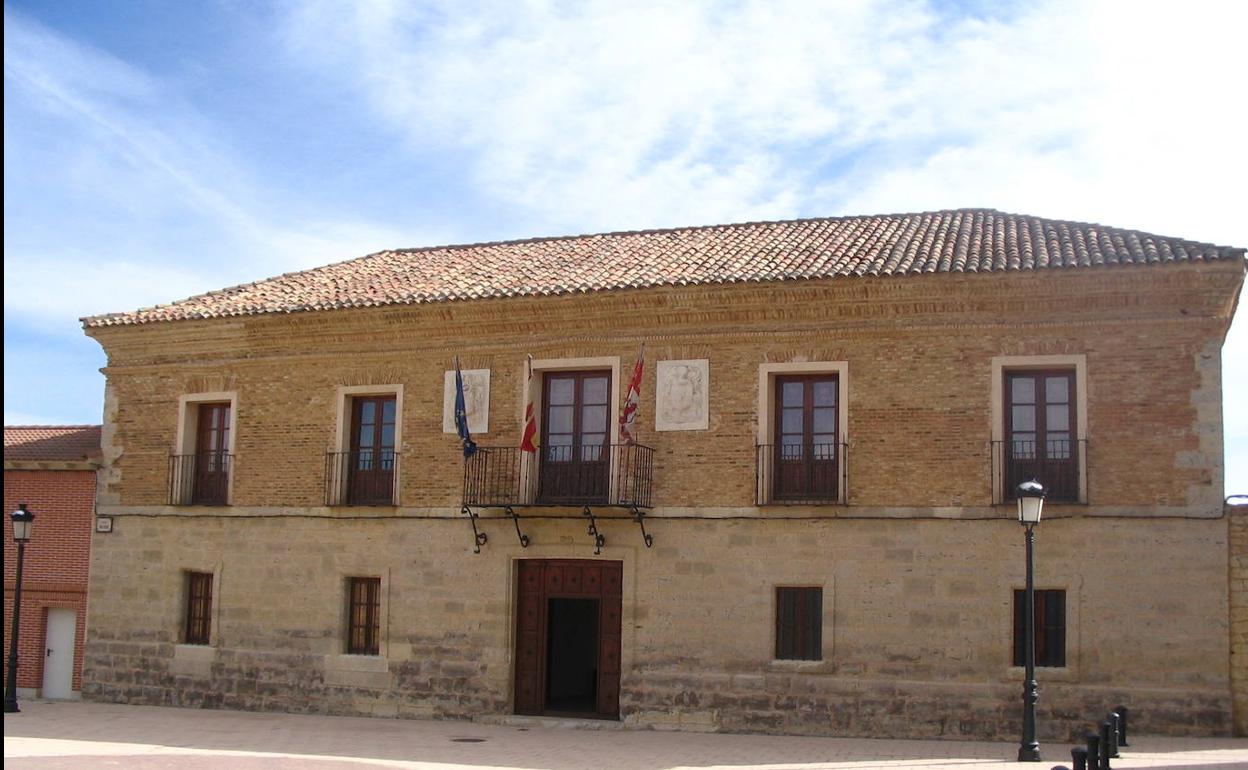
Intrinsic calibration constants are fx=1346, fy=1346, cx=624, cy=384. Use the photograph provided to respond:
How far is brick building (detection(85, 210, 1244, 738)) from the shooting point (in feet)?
49.7

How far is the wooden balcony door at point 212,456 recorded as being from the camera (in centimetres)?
1956

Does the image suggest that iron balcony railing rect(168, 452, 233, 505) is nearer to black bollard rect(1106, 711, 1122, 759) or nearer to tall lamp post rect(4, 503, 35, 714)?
tall lamp post rect(4, 503, 35, 714)

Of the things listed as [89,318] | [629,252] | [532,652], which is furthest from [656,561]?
[89,318]

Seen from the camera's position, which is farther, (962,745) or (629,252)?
(629,252)

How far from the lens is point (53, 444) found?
21734mm

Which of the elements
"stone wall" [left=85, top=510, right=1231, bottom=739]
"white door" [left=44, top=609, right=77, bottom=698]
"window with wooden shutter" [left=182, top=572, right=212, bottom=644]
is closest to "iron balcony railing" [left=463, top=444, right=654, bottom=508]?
"stone wall" [left=85, top=510, right=1231, bottom=739]

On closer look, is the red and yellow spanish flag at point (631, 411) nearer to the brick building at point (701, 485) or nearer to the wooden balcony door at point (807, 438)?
the brick building at point (701, 485)

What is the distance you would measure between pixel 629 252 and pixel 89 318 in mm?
8160

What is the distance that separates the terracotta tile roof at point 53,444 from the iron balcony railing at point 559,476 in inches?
257

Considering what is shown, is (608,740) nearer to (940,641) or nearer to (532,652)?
(532,652)

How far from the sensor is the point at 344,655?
1830cm

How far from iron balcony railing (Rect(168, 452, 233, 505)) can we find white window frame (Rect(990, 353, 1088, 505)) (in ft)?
35.3

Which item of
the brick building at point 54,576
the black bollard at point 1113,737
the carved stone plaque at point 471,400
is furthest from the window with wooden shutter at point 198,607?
the black bollard at point 1113,737

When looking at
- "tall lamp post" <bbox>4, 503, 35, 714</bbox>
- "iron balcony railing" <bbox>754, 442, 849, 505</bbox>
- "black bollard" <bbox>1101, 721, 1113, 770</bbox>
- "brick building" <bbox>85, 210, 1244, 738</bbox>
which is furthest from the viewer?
"tall lamp post" <bbox>4, 503, 35, 714</bbox>
